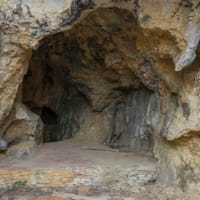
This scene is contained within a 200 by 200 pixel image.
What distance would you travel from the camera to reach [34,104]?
734 centimetres

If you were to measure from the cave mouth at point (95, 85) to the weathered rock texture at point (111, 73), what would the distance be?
0.02m

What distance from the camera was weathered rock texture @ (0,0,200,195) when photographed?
15.0ft

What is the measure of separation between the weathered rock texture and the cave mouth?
2 cm

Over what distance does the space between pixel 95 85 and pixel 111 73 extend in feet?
1.34

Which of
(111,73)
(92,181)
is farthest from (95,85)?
(92,181)

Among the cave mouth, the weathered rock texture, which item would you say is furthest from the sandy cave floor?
the cave mouth

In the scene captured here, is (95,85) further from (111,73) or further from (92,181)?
(92,181)

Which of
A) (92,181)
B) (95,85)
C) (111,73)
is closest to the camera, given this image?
(92,181)

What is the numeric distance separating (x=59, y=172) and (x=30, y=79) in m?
2.63

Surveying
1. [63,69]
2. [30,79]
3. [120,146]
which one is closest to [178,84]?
[120,146]

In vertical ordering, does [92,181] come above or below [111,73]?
below

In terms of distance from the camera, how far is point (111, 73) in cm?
657

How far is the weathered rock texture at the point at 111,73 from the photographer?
4.59 m

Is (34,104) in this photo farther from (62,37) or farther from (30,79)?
(62,37)
